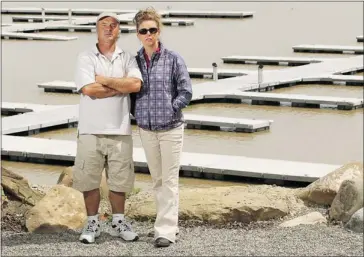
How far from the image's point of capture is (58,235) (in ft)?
16.1

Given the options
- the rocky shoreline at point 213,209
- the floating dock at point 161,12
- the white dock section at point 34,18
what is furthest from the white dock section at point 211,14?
the rocky shoreline at point 213,209

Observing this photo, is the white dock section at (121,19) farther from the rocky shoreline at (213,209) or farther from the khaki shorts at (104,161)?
the khaki shorts at (104,161)

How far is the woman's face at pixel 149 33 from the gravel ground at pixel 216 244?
3.44 ft

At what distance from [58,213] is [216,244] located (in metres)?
1.12

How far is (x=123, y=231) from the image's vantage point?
4754 mm

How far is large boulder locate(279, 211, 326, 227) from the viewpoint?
526 centimetres

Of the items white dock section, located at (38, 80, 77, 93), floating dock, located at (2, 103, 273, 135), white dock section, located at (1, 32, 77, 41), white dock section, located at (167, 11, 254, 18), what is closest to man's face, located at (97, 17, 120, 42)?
floating dock, located at (2, 103, 273, 135)

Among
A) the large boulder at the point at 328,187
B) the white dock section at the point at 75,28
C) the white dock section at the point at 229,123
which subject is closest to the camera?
the large boulder at the point at 328,187

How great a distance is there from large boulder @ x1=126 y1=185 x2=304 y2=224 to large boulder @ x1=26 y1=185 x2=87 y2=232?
34 cm

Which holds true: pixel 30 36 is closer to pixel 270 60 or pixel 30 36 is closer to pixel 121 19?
pixel 121 19

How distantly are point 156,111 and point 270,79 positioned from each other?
11394 millimetres

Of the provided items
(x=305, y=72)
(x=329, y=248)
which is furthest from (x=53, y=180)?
(x=305, y=72)

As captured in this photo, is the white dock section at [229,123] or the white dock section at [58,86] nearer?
the white dock section at [229,123]

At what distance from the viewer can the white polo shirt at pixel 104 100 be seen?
4.59 meters
